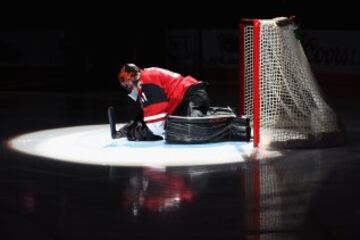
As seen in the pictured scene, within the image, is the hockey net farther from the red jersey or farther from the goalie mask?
the goalie mask

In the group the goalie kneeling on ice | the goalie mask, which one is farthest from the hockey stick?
the goalie kneeling on ice

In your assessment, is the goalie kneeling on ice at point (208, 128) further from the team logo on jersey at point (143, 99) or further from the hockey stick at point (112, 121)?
the hockey stick at point (112, 121)

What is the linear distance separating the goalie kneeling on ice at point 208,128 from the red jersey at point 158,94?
7.4 inches

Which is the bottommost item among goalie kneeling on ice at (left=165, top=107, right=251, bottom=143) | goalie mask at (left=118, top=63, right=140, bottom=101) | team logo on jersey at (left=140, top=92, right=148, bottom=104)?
goalie kneeling on ice at (left=165, top=107, right=251, bottom=143)

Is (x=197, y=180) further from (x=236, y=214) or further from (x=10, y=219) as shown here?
(x=10, y=219)

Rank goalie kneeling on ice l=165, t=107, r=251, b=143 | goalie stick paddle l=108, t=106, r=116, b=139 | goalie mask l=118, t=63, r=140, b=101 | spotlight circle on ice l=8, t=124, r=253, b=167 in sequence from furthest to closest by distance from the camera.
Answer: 1. goalie stick paddle l=108, t=106, r=116, b=139
2. goalie mask l=118, t=63, r=140, b=101
3. goalie kneeling on ice l=165, t=107, r=251, b=143
4. spotlight circle on ice l=8, t=124, r=253, b=167

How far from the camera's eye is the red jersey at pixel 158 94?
9.08 m

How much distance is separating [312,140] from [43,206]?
3814 millimetres

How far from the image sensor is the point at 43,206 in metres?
5.98

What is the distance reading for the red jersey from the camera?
908 centimetres

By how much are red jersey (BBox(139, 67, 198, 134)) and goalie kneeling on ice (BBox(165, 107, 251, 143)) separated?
0.61 feet

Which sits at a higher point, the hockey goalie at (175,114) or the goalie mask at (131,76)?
the goalie mask at (131,76)

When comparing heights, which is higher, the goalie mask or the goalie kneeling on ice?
the goalie mask

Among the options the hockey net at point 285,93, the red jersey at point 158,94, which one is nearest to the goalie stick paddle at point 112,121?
the red jersey at point 158,94
